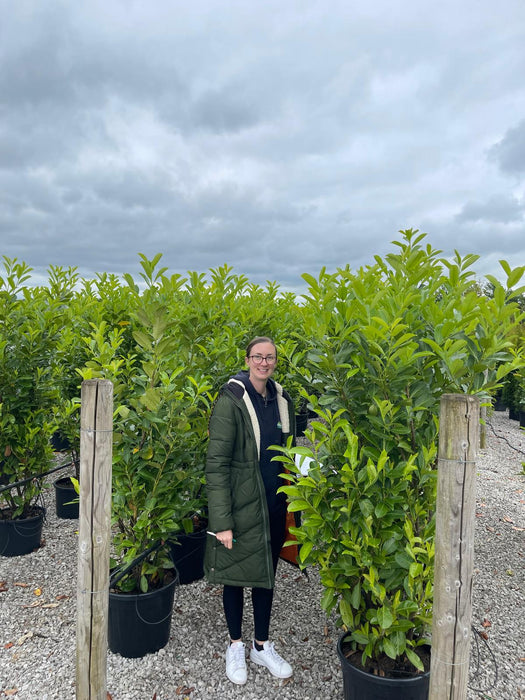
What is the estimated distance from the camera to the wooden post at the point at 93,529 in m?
2.27

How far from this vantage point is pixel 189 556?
4051 mm

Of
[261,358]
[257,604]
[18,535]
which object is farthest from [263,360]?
[18,535]

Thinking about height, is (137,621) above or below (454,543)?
below

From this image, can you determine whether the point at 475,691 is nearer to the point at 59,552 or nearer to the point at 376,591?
the point at 376,591

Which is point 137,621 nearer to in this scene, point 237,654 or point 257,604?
point 237,654

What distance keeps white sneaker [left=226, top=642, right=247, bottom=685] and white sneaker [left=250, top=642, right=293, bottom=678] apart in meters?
0.12

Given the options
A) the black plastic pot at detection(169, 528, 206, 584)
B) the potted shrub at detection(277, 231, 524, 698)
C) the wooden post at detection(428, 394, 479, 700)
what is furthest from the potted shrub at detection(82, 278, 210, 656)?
the wooden post at detection(428, 394, 479, 700)

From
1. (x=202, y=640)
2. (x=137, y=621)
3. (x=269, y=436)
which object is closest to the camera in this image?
(x=269, y=436)

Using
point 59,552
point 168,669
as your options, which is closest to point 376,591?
point 168,669

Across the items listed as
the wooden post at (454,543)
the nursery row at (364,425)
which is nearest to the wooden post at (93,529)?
the nursery row at (364,425)

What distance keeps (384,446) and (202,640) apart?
7.08ft

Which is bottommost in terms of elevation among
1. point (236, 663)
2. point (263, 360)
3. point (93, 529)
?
point (236, 663)

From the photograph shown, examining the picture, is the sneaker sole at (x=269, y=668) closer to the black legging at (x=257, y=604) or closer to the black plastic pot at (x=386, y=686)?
the black legging at (x=257, y=604)

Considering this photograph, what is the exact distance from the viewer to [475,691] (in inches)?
117
